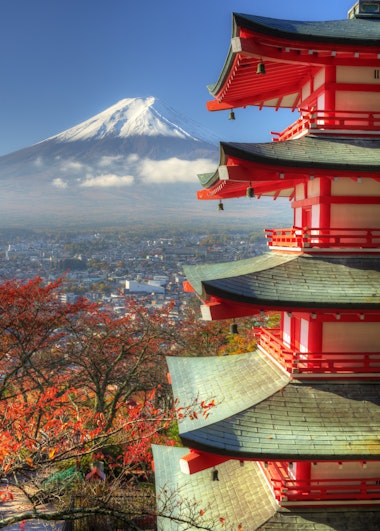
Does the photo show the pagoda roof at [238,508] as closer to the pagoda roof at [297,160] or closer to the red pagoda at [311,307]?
the red pagoda at [311,307]

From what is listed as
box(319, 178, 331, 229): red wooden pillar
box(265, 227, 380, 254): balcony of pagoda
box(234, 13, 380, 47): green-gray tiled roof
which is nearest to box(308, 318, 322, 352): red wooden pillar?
box(265, 227, 380, 254): balcony of pagoda

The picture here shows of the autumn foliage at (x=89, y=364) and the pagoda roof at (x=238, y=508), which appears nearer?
the pagoda roof at (x=238, y=508)

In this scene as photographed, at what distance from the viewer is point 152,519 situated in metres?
16.0

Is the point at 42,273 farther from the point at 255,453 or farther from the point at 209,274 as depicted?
the point at 255,453

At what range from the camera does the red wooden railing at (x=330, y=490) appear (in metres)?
8.25

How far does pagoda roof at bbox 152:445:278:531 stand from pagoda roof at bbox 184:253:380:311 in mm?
3687

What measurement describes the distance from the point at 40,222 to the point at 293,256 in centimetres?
10714

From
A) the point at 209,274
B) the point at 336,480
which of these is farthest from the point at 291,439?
the point at 209,274

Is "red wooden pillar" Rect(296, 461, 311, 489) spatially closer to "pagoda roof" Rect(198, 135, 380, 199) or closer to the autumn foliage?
"pagoda roof" Rect(198, 135, 380, 199)

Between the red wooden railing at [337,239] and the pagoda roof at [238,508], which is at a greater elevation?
the red wooden railing at [337,239]

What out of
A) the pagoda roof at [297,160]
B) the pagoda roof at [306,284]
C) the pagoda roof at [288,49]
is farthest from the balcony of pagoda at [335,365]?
the pagoda roof at [288,49]

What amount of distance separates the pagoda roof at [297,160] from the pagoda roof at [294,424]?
11.7ft

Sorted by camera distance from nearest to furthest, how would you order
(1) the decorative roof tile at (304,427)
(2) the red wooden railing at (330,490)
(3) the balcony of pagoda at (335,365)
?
(1) the decorative roof tile at (304,427)
(2) the red wooden railing at (330,490)
(3) the balcony of pagoda at (335,365)

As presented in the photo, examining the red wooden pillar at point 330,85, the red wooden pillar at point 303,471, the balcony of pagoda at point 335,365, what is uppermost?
the red wooden pillar at point 330,85
